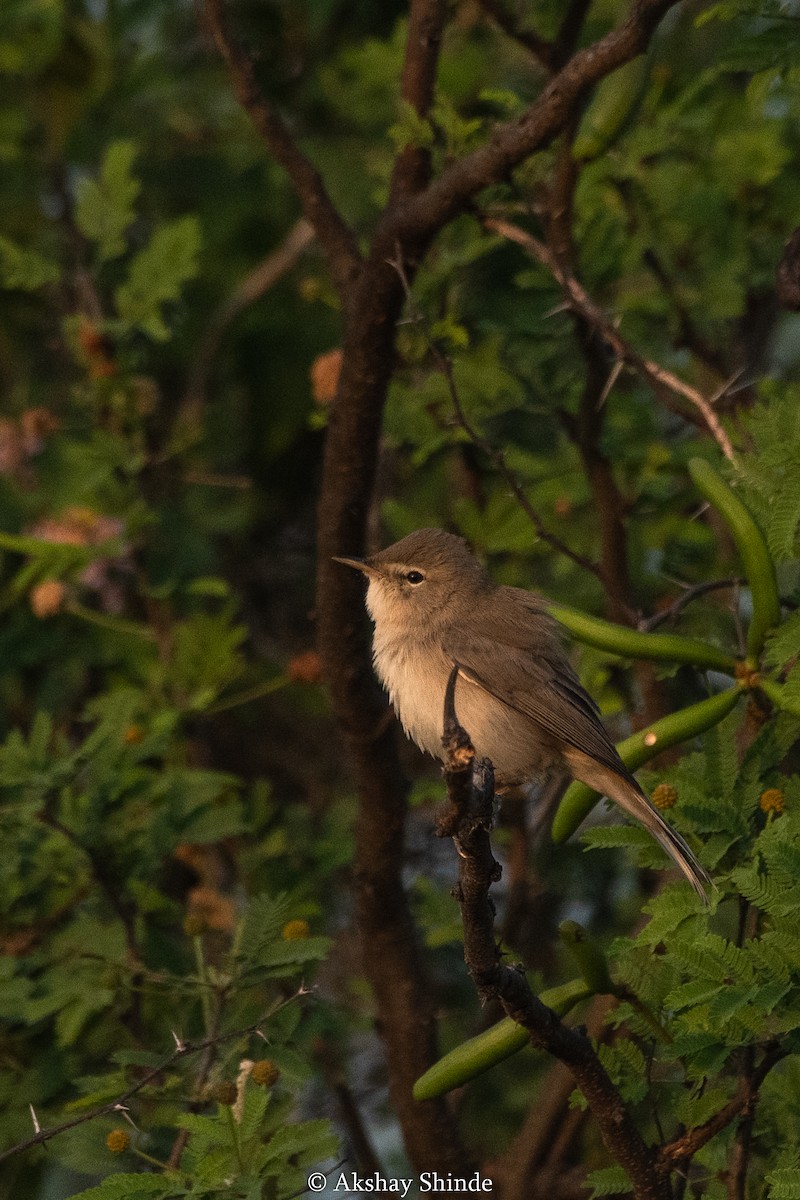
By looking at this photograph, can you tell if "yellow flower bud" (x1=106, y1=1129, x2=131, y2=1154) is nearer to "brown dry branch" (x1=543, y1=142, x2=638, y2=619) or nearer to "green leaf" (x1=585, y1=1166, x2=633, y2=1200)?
"green leaf" (x1=585, y1=1166, x2=633, y2=1200)

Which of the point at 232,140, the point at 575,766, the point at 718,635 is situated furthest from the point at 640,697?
the point at 232,140

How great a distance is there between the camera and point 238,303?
6730 mm

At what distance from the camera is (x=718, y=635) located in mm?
5105

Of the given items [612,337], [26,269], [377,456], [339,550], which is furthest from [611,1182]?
[26,269]

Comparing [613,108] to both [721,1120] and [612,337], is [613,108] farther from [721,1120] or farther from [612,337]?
[721,1120]

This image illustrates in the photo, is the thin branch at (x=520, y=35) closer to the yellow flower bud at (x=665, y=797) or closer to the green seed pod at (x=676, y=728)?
the green seed pod at (x=676, y=728)

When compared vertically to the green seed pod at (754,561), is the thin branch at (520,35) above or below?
above

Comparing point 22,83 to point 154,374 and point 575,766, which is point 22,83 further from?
point 575,766

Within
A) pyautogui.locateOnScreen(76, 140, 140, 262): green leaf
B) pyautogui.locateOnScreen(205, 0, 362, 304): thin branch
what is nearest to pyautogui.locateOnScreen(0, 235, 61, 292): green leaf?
pyautogui.locateOnScreen(76, 140, 140, 262): green leaf

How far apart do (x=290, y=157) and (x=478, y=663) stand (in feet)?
5.18

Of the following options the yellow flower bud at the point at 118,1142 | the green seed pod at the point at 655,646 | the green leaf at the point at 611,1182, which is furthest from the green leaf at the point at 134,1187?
the green seed pod at the point at 655,646

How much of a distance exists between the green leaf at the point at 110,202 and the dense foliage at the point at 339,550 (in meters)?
0.02

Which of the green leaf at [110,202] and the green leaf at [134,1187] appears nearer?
the green leaf at [134,1187]

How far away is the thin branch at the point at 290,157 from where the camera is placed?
4539 mm
